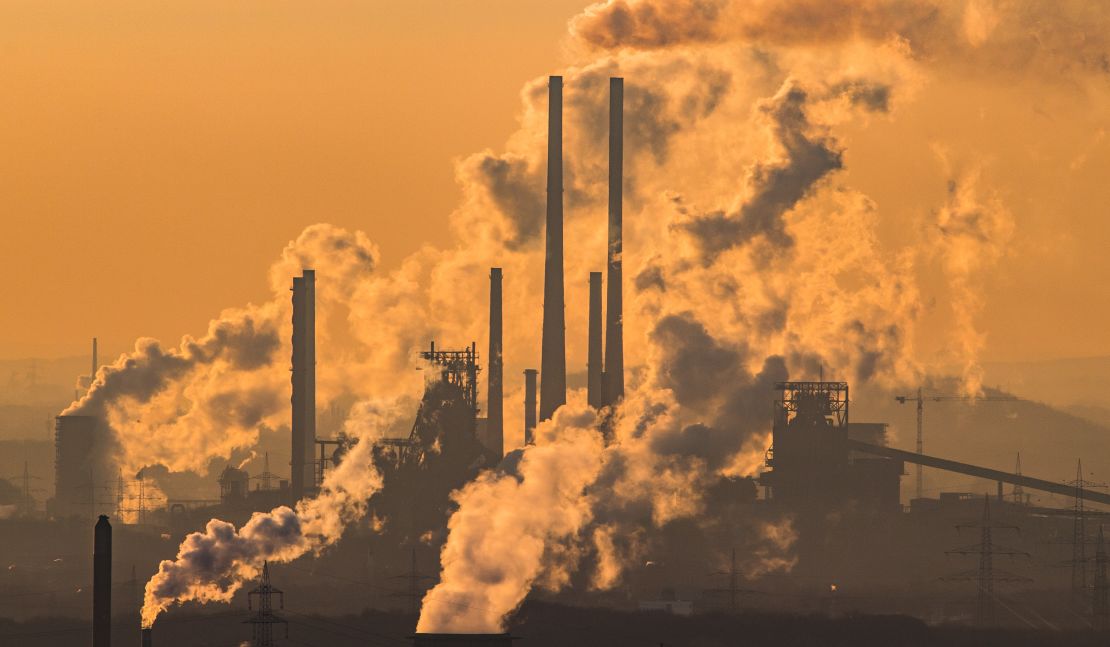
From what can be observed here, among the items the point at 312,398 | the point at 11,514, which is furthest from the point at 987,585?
the point at 11,514

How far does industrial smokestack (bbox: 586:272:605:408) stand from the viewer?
5842 inches

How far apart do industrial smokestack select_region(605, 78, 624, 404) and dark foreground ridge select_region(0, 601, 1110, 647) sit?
22.5 meters

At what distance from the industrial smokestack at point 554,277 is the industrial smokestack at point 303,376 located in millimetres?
21690

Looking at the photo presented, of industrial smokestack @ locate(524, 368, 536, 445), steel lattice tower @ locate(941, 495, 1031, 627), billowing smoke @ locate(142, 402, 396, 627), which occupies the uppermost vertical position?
industrial smokestack @ locate(524, 368, 536, 445)

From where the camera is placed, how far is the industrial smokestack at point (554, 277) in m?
140

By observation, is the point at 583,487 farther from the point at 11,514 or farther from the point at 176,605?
the point at 11,514

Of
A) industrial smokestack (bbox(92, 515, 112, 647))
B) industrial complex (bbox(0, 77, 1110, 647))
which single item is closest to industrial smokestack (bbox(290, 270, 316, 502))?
industrial complex (bbox(0, 77, 1110, 647))

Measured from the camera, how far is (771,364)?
14650cm

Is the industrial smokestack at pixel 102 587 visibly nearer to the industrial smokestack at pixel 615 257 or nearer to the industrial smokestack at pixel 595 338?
the industrial smokestack at pixel 615 257

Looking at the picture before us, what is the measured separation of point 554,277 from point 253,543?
36.3m

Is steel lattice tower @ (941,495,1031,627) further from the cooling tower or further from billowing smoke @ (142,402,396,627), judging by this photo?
the cooling tower

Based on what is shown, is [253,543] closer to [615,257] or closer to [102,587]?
[102,587]

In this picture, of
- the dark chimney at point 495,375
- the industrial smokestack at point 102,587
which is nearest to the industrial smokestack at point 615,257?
the dark chimney at point 495,375

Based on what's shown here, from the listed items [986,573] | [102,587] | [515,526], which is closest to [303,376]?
[986,573]
